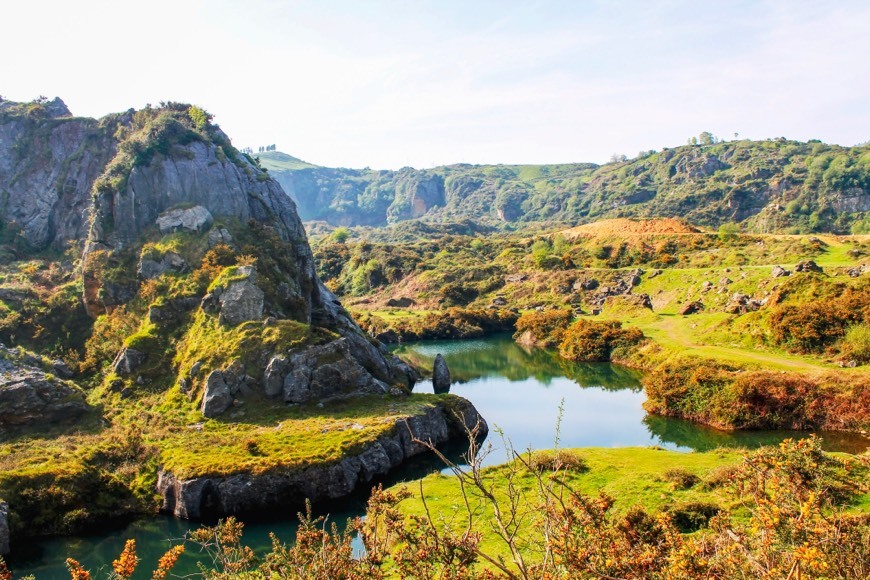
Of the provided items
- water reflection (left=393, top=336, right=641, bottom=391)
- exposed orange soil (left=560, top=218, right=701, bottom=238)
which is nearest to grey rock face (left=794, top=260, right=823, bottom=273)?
water reflection (left=393, top=336, right=641, bottom=391)

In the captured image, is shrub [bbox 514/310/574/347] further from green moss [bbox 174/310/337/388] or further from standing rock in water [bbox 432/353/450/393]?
green moss [bbox 174/310/337/388]

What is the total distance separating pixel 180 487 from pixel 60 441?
38.2ft

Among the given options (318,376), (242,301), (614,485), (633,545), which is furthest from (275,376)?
(633,545)

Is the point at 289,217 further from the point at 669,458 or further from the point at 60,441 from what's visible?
the point at 669,458

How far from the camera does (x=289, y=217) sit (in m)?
71.2

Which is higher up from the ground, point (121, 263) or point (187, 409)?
point (121, 263)

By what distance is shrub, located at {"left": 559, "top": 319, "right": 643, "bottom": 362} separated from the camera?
2906 inches

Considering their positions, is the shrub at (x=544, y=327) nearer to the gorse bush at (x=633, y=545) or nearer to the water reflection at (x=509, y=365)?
the water reflection at (x=509, y=365)

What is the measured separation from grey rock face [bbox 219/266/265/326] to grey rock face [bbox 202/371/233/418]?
20.5 ft

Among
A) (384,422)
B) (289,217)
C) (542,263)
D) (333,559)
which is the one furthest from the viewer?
(542,263)

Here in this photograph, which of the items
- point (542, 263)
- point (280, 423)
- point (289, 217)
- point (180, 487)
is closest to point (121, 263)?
point (289, 217)

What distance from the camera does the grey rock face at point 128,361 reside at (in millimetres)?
48281

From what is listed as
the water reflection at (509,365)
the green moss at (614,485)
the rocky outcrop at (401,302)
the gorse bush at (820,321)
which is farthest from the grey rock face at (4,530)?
the rocky outcrop at (401,302)

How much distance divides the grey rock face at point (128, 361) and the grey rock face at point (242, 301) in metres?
7.45
